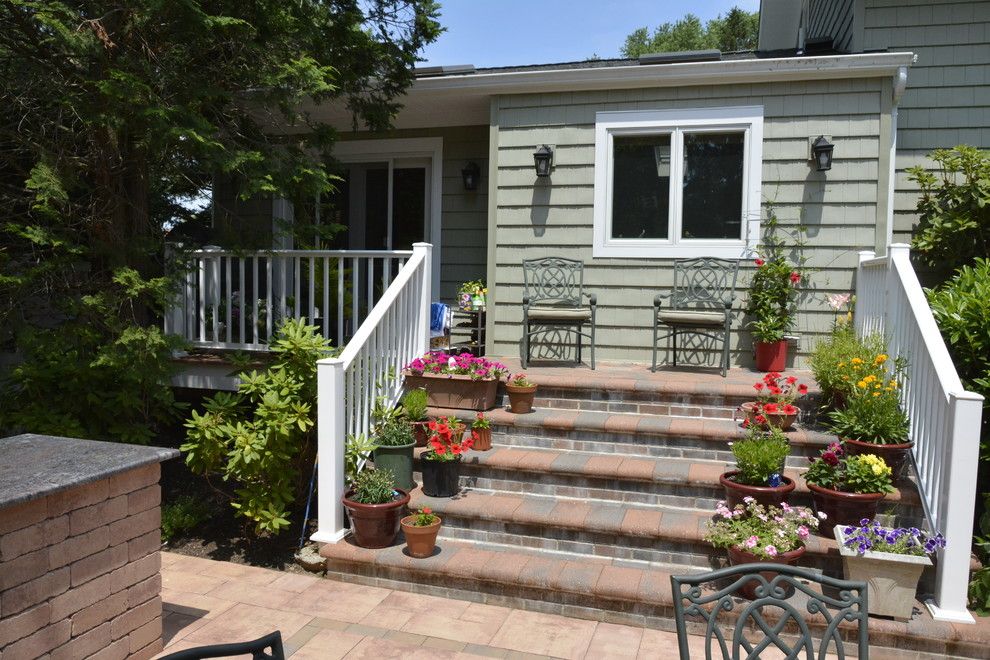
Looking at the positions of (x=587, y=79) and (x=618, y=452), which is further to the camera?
(x=587, y=79)

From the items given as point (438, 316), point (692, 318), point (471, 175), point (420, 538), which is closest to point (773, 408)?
point (692, 318)

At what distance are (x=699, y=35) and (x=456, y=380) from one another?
88.9ft

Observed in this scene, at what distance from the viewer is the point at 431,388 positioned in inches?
196

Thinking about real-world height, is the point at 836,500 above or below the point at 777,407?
below

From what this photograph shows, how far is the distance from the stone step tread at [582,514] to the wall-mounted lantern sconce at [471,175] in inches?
145

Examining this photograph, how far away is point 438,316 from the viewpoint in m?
6.44

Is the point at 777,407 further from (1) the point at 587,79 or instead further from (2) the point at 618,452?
(1) the point at 587,79

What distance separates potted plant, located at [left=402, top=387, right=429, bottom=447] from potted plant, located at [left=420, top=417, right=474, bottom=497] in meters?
0.31

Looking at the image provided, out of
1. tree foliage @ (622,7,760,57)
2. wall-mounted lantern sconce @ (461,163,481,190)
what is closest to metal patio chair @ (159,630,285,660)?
wall-mounted lantern sconce @ (461,163,481,190)

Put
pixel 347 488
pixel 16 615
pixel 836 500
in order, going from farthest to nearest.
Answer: pixel 347 488
pixel 836 500
pixel 16 615

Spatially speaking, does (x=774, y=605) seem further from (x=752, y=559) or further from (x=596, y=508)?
(x=596, y=508)

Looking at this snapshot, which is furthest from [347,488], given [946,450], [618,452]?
[946,450]

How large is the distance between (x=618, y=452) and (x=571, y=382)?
0.69 metres

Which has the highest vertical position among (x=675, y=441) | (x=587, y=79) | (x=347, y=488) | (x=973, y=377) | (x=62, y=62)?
(x=587, y=79)
